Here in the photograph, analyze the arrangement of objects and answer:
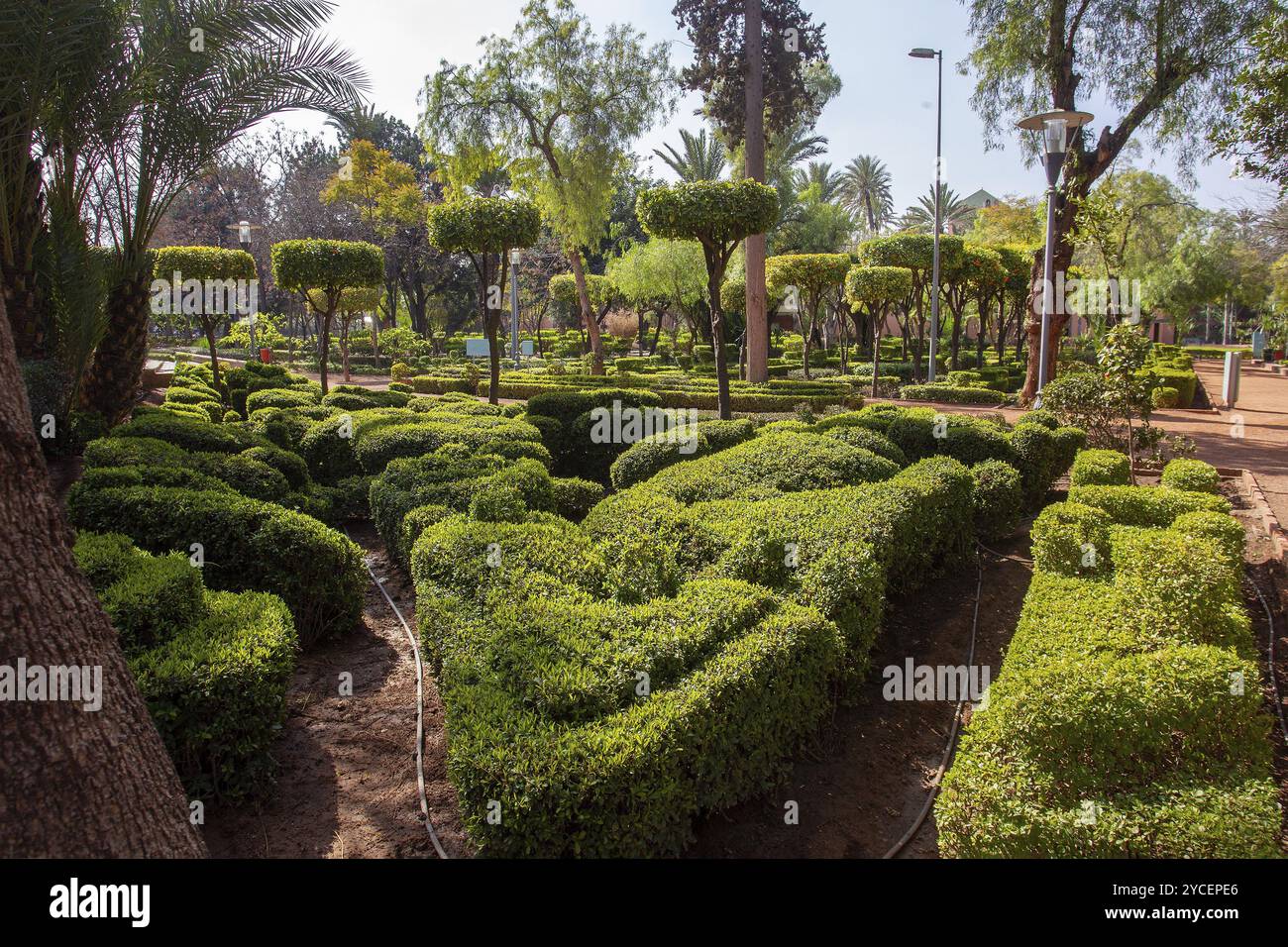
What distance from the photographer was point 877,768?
4457mm

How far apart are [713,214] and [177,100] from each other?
6.30 metres

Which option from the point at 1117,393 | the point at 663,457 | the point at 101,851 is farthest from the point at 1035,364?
the point at 101,851

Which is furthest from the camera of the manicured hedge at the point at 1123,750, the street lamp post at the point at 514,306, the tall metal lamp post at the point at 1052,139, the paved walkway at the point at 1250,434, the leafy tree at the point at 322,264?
the street lamp post at the point at 514,306

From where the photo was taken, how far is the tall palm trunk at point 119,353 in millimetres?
8883

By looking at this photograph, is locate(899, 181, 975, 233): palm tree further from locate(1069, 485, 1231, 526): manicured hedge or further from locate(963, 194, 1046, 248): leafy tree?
locate(1069, 485, 1231, 526): manicured hedge

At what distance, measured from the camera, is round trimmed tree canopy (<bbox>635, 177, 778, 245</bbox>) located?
10578 millimetres

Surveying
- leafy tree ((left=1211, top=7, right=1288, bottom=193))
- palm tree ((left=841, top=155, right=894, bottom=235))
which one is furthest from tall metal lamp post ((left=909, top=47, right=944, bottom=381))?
palm tree ((left=841, top=155, right=894, bottom=235))

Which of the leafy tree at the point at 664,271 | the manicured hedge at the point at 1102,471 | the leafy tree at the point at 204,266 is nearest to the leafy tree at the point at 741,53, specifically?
the leafy tree at the point at 664,271

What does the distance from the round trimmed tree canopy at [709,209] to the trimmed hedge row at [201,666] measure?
795cm

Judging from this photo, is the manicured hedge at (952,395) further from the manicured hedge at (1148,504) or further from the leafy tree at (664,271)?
the manicured hedge at (1148,504)

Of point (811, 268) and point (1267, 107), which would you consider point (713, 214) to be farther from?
point (811, 268)

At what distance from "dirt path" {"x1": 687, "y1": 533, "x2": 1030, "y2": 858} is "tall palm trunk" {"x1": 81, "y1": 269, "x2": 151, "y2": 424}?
27.8 ft

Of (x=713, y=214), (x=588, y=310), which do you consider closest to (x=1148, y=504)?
(x=713, y=214)
